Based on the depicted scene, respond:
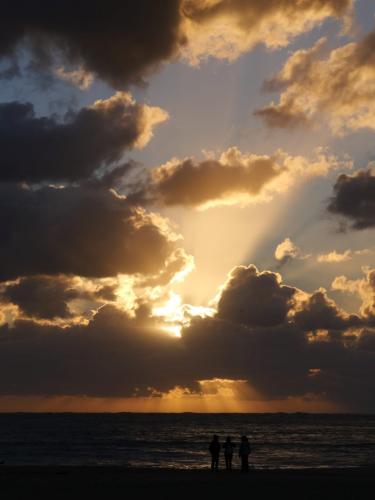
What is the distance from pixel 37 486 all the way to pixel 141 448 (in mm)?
52899

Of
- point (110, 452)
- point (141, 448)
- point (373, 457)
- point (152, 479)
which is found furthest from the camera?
point (141, 448)

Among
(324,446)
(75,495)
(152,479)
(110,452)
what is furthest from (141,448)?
(75,495)

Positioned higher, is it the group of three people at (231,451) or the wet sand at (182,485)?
the group of three people at (231,451)

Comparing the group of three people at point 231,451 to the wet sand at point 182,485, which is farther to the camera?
the group of three people at point 231,451

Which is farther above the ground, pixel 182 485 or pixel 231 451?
pixel 231 451

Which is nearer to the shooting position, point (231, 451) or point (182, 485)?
point (182, 485)

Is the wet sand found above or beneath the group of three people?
beneath

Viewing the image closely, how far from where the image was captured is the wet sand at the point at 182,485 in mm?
27406

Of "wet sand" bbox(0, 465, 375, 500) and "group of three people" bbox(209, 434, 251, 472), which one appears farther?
"group of three people" bbox(209, 434, 251, 472)

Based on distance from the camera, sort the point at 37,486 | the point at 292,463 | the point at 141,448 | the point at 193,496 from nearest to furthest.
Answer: the point at 193,496 < the point at 37,486 < the point at 292,463 < the point at 141,448

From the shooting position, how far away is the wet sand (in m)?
27.4

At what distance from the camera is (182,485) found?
30.7 meters

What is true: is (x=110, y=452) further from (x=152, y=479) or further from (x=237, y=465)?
(x=152, y=479)

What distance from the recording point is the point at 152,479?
3416cm
